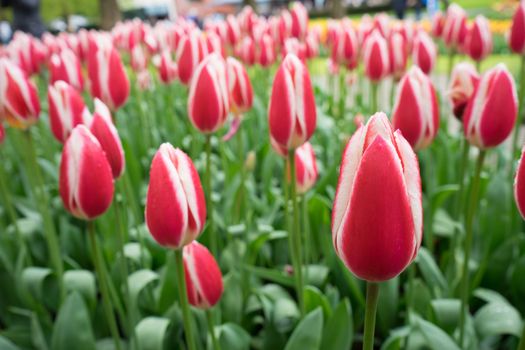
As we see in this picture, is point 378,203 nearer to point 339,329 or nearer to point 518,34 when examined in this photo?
point 339,329

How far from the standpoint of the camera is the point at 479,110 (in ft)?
3.73

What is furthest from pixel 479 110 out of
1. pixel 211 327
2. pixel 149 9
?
pixel 149 9

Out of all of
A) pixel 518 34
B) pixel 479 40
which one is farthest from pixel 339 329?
pixel 479 40

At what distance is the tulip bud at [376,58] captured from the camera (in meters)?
2.09

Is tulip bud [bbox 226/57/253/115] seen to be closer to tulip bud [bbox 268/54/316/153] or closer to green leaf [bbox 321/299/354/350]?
tulip bud [bbox 268/54/316/153]

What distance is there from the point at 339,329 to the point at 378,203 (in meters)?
0.81

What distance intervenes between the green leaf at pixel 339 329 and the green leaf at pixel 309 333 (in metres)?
0.14

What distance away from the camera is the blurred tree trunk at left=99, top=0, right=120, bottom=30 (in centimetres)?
1012

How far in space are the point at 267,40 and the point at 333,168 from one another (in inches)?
40.1

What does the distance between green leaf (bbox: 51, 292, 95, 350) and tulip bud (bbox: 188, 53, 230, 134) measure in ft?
1.80

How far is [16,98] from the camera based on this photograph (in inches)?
60.8

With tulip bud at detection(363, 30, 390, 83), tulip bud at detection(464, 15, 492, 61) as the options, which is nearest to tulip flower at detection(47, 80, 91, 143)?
tulip bud at detection(363, 30, 390, 83)

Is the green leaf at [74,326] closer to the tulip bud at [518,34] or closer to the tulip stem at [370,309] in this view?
the tulip stem at [370,309]

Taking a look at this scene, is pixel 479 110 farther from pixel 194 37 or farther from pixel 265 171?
pixel 265 171
